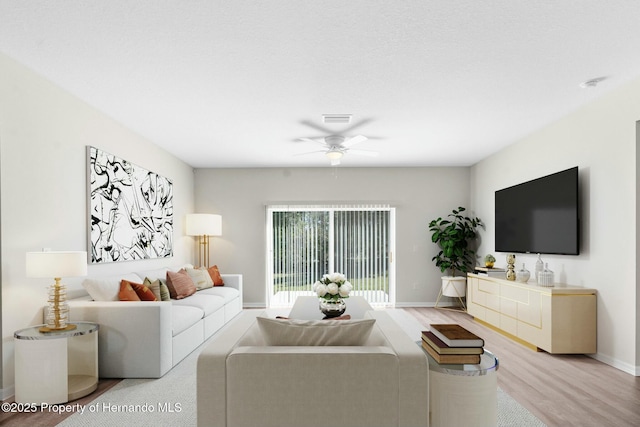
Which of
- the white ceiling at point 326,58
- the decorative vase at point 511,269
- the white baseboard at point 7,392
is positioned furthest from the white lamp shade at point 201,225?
the decorative vase at point 511,269

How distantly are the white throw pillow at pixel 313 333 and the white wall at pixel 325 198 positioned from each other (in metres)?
5.28

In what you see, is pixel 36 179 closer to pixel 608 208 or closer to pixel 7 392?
pixel 7 392

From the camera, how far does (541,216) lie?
473 cm

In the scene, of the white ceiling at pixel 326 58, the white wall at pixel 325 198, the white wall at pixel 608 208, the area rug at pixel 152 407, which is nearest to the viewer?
the white ceiling at pixel 326 58

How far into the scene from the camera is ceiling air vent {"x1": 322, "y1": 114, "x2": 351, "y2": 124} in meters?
4.29

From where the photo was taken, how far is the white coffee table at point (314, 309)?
376cm

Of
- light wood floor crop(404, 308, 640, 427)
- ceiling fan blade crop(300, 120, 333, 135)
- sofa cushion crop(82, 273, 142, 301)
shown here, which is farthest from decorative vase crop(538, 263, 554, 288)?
sofa cushion crop(82, 273, 142, 301)

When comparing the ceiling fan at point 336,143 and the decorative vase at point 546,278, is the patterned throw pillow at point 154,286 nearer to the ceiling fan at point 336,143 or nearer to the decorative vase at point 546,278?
the ceiling fan at point 336,143

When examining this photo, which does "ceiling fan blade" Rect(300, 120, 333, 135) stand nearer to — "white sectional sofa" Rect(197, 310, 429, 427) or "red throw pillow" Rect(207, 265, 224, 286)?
"red throw pillow" Rect(207, 265, 224, 286)

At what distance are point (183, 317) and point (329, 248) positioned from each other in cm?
367

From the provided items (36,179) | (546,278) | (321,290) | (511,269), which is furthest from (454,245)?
(36,179)

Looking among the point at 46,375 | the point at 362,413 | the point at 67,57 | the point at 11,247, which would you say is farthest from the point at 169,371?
the point at 67,57

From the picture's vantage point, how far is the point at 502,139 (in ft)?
17.9

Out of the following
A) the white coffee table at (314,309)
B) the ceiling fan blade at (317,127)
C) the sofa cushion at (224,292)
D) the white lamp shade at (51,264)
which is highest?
the ceiling fan blade at (317,127)
